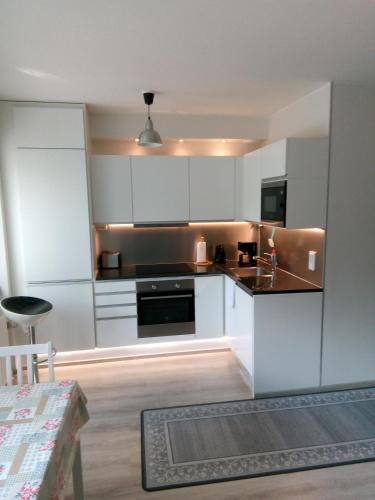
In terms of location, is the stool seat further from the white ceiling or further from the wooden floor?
the white ceiling

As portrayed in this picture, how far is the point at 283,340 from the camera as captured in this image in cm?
280

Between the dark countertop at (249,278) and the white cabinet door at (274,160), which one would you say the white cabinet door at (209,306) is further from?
the white cabinet door at (274,160)

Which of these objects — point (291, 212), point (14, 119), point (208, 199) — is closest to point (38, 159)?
point (14, 119)

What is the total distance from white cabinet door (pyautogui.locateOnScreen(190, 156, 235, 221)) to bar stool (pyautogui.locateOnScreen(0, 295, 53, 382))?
1.73 meters

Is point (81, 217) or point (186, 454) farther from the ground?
point (81, 217)

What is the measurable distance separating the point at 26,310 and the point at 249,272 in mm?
2150

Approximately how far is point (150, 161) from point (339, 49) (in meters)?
1.98

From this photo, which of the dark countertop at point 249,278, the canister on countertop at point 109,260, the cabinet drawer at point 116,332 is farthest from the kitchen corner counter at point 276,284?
the canister on countertop at point 109,260

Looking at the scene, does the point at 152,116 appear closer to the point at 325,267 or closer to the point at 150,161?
the point at 150,161

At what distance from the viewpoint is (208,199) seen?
370 cm

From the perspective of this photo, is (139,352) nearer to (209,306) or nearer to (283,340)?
(209,306)

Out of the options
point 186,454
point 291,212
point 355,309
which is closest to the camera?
point 186,454

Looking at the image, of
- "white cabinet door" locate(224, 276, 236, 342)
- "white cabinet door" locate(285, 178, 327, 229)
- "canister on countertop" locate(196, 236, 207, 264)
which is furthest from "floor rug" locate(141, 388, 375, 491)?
"canister on countertop" locate(196, 236, 207, 264)

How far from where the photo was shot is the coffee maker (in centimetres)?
393
